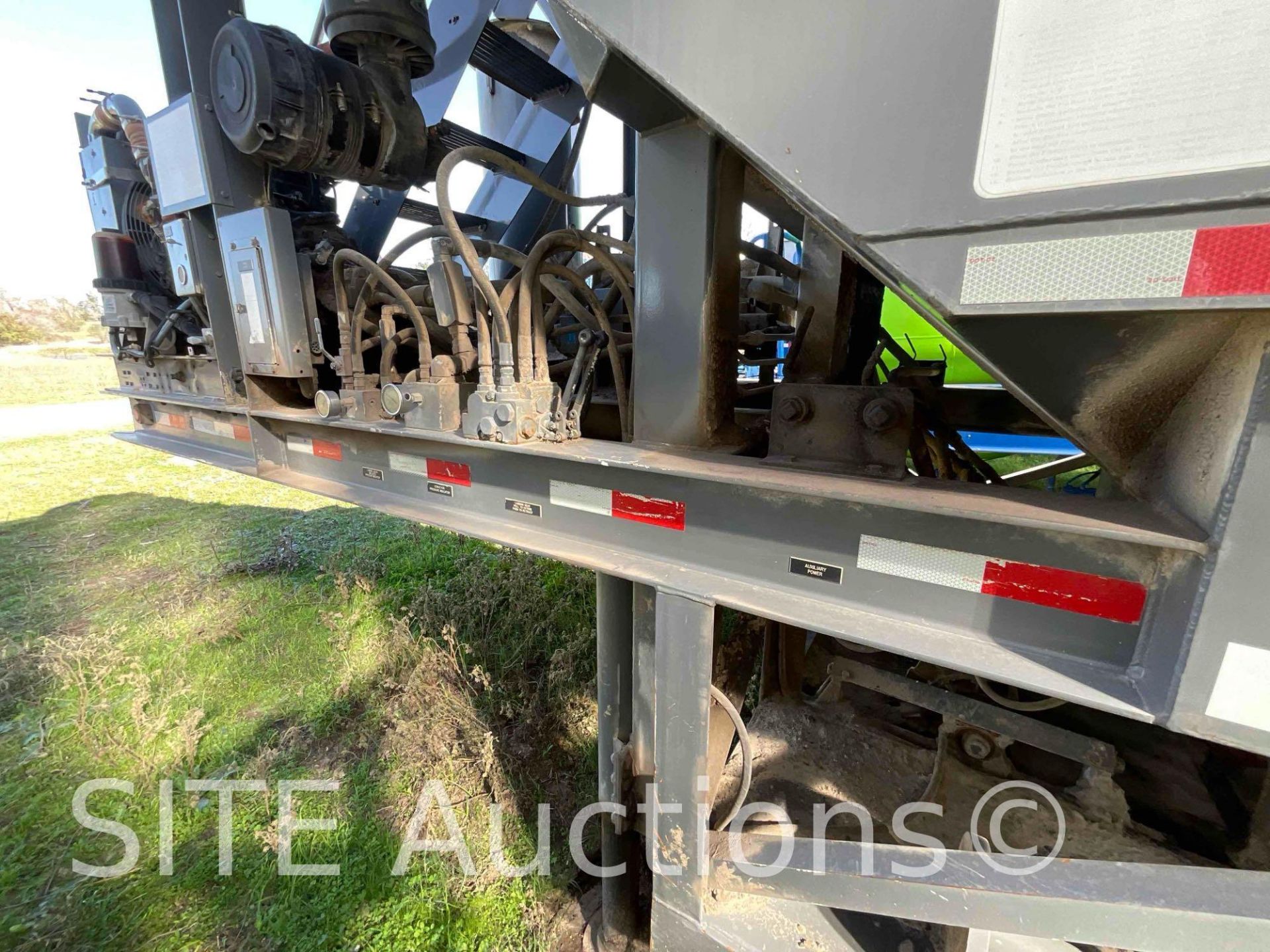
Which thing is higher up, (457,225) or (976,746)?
(457,225)

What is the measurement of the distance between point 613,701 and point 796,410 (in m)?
1.02

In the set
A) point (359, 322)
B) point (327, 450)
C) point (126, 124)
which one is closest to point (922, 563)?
point (359, 322)

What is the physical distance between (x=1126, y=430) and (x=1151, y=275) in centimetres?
34

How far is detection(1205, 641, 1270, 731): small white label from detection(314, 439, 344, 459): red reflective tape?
6.93 feet

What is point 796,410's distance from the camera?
1.08 metres

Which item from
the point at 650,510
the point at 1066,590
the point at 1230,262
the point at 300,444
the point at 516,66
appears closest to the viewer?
the point at 1230,262

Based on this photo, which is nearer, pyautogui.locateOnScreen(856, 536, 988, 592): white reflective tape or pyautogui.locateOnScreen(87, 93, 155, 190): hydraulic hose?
pyautogui.locateOnScreen(856, 536, 988, 592): white reflective tape

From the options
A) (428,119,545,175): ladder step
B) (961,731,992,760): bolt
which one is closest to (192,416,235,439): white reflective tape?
(428,119,545,175): ladder step

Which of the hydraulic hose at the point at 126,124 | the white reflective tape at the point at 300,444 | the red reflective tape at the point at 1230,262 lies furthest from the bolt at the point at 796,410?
the hydraulic hose at the point at 126,124

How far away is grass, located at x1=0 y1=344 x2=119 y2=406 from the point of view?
11.6 metres

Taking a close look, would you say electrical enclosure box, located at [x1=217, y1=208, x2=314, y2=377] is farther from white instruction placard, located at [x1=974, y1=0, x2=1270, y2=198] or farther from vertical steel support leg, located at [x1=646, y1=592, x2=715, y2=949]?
white instruction placard, located at [x1=974, y1=0, x2=1270, y2=198]

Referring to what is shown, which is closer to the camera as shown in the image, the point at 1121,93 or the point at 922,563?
the point at 1121,93

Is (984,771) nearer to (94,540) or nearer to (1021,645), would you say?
(1021,645)

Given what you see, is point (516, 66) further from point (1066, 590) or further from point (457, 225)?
point (1066, 590)
